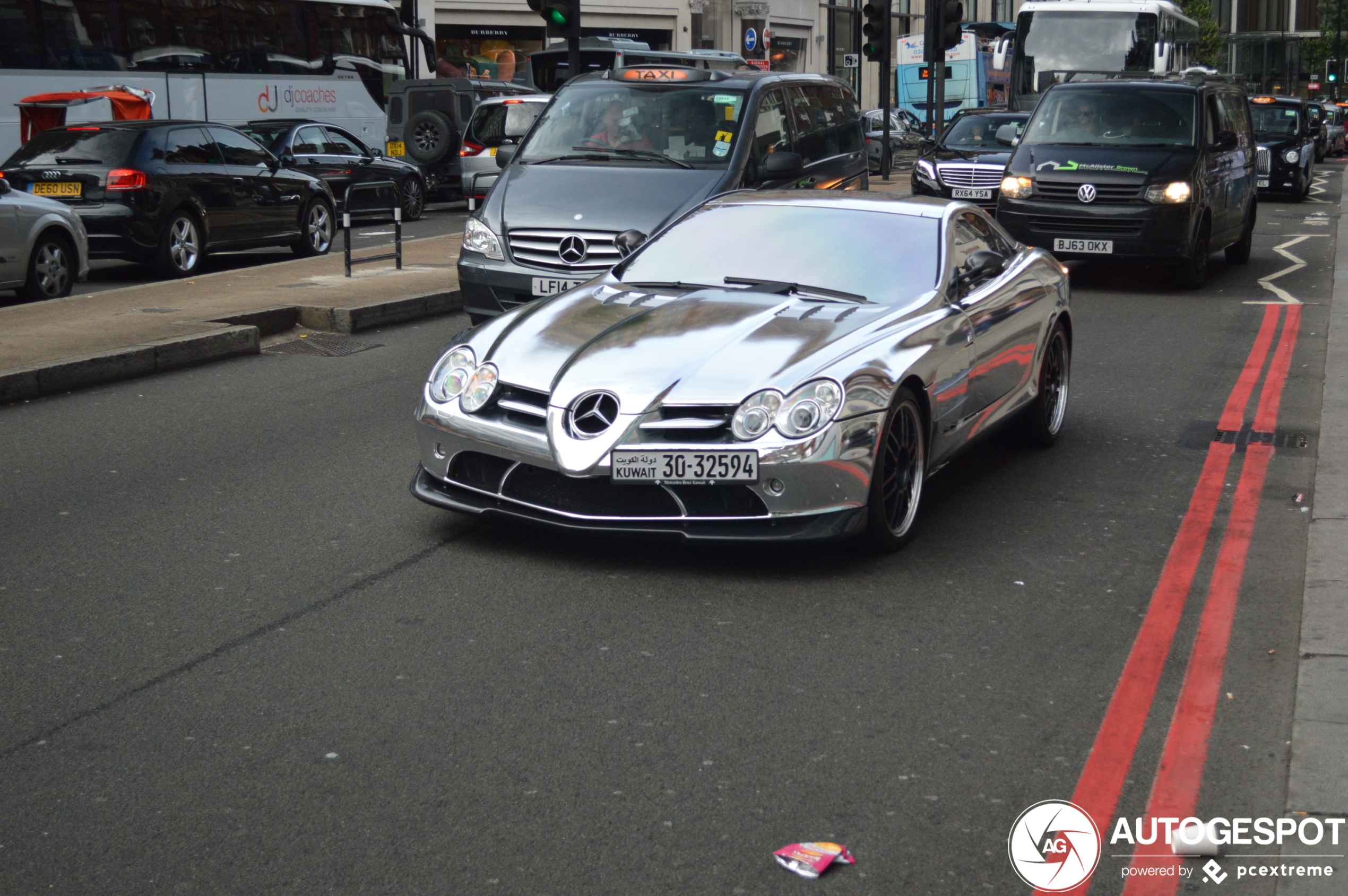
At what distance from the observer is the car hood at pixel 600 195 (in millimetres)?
10445

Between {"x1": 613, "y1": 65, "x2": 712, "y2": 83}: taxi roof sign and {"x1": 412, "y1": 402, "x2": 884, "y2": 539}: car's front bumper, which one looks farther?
{"x1": 613, "y1": 65, "x2": 712, "y2": 83}: taxi roof sign

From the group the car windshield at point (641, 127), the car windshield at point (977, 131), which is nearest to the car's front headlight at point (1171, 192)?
the car windshield at point (641, 127)

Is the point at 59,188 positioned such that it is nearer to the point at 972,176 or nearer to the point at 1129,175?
the point at 1129,175

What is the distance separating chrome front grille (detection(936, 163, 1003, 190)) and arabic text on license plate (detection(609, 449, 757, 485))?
55.5 feet

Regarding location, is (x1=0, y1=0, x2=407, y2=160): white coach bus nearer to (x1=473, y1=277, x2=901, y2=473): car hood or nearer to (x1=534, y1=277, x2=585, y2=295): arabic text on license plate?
(x1=534, y1=277, x2=585, y2=295): arabic text on license plate

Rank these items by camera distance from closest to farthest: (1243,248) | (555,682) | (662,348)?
(555,682) → (662,348) → (1243,248)

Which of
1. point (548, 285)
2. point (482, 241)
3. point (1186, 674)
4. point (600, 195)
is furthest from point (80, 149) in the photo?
point (1186, 674)

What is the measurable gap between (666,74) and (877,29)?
1270cm

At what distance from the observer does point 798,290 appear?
6.45 m

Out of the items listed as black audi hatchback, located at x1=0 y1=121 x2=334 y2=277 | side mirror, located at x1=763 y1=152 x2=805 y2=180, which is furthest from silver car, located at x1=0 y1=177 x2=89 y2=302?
side mirror, located at x1=763 y1=152 x2=805 y2=180

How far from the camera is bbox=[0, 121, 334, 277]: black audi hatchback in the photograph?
Answer: 1524 cm

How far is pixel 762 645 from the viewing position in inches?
186

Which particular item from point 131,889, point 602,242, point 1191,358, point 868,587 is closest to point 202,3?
point 602,242

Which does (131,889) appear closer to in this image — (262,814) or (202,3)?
(262,814)
